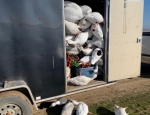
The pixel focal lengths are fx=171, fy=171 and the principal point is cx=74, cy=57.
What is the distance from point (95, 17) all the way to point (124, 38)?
878mm

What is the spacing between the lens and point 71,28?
13.1 feet

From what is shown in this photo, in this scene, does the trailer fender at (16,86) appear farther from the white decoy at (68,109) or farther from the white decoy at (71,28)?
the white decoy at (71,28)

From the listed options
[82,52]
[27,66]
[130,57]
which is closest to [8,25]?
[27,66]

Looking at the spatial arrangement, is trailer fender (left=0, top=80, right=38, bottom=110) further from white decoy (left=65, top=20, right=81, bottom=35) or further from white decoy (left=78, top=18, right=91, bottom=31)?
white decoy (left=78, top=18, right=91, bottom=31)

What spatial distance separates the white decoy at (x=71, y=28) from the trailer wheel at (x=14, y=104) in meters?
1.92

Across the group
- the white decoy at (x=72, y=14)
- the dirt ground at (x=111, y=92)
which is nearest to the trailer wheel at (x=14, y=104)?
the dirt ground at (x=111, y=92)

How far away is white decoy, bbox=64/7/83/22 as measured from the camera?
382cm

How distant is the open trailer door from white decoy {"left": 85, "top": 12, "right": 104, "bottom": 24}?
0.27 m

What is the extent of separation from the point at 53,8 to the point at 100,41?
166 centimetres

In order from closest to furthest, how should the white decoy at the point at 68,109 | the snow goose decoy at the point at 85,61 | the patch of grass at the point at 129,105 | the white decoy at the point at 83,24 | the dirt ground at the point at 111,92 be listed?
the white decoy at the point at 68,109 < the patch of grass at the point at 129,105 < the dirt ground at the point at 111,92 < the white decoy at the point at 83,24 < the snow goose decoy at the point at 85,61

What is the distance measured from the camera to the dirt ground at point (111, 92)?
11.4 feet

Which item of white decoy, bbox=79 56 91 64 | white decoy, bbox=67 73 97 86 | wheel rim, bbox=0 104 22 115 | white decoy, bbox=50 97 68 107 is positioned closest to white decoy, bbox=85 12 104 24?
white decoy, bbox=79 56 91 64

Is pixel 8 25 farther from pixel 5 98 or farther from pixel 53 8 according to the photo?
pixel 5 98

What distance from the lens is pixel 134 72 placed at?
14.7 feet
